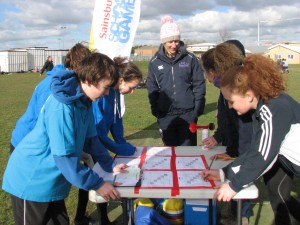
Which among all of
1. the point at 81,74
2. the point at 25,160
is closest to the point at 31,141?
the point at 25,160

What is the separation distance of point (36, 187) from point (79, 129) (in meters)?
0.41

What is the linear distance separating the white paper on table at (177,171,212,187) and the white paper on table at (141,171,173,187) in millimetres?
61

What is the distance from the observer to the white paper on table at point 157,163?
2338 millimetres

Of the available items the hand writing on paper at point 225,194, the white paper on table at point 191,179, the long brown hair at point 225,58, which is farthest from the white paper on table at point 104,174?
the long brown hair at point 225,58

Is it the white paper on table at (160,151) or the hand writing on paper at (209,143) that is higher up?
the hand writing on paper at (209,143)

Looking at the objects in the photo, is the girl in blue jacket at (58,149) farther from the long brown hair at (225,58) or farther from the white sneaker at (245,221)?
the white sneaker at (245,221)

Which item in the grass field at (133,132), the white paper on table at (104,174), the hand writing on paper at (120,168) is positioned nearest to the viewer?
the white paper on table at (104,174)

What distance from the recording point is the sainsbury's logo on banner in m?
5.23

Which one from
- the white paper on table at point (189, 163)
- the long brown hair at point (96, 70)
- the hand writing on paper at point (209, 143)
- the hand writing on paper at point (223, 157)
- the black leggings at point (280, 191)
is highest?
the long brown hair at point (96, 70)

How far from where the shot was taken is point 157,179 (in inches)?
82.0

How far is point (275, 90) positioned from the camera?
78.7 inches

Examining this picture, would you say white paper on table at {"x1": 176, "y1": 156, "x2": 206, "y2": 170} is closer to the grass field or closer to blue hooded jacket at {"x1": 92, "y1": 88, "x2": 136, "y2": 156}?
blue hooded jacket at {"x1": 92, "y1": 88, "x2": 136, "y2": 156}

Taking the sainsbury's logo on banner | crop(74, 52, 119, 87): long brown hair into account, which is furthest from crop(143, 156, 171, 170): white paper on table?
the sainsbury's logo on banner

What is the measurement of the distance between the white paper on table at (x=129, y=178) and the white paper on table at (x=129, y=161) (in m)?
0.13
